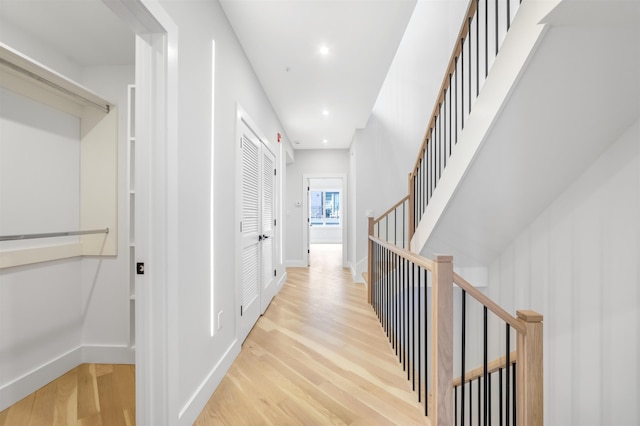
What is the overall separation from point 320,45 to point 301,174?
154 inches

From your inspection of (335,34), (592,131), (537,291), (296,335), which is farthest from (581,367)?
(335,34)

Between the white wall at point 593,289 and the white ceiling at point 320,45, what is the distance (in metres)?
1.88

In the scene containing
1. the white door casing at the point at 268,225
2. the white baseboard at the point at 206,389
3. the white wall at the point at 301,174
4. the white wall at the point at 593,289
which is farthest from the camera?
the white wall at the point at 301,174

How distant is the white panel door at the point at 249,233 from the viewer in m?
2.62

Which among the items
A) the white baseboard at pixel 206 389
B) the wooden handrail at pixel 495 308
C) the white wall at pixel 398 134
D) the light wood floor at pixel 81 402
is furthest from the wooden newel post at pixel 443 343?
the white wall at pixel 398 134

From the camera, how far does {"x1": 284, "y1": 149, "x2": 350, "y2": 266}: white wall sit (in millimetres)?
6281

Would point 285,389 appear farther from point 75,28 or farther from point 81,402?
point 75,28

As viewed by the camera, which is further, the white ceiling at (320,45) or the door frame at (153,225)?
the white ceiling at (320,45)

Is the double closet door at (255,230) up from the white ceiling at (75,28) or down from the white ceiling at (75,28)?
down

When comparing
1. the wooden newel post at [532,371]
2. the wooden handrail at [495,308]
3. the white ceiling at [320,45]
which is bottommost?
the wooden newel post at [532,371]

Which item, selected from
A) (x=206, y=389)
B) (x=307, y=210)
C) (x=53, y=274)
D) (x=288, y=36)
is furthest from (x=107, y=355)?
(x=307, y=210)

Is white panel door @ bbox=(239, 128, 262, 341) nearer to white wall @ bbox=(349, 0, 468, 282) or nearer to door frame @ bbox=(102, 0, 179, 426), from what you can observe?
door frame @ bbox=(102, 0, 179, 426)

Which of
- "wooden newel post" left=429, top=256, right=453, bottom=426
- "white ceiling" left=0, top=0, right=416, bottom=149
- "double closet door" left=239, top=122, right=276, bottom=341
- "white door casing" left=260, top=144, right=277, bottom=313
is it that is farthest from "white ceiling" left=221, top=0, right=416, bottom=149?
"wooden newel post" left=429, top=256, right=453, bottom=426

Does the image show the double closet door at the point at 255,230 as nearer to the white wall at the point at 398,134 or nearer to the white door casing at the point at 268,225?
the white door casing at the point at 268,225
